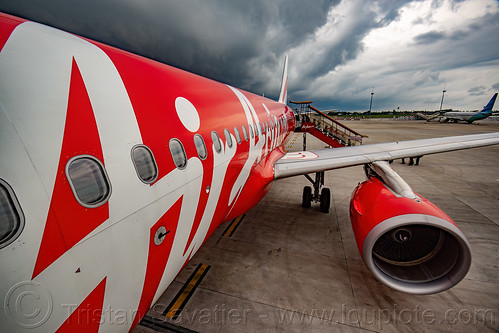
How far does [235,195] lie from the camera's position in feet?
14.3

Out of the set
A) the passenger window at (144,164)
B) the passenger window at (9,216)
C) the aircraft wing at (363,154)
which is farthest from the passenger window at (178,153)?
the aircraft wing at (363,154)

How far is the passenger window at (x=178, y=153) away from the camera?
2.54m

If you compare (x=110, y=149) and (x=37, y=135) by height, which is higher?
(x=37, y=135)

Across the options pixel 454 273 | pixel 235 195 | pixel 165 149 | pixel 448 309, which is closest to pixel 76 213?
pixel 165 149

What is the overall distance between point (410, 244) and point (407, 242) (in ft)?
0.19

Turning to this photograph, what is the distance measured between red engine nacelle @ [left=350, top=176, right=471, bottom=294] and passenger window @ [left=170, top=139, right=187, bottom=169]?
329 cm

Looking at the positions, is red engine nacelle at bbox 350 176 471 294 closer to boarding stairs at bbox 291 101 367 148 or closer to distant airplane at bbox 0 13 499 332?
distant airplane at bbox 0 13 499 332

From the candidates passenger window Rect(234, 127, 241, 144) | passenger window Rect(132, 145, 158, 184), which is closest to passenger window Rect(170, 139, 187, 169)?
passenger window Rect(132, 145, 158, 184)

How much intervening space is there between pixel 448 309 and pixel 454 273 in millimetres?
793

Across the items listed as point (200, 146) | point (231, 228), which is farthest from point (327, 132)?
point (200, 146)

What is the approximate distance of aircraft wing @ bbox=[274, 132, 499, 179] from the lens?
18.4 ft

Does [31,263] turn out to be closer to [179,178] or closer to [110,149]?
[110,149]

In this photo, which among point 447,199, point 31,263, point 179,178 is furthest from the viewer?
point 447,199

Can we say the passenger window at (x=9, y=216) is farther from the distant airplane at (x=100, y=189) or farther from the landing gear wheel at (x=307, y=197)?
the landing gear wheel at (x=307, y=197)
